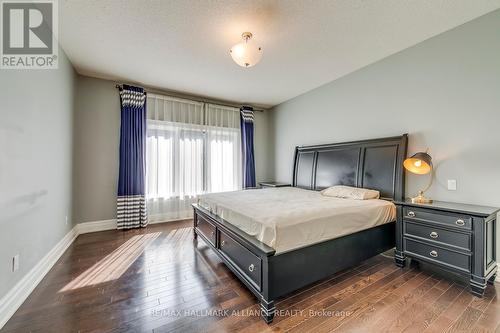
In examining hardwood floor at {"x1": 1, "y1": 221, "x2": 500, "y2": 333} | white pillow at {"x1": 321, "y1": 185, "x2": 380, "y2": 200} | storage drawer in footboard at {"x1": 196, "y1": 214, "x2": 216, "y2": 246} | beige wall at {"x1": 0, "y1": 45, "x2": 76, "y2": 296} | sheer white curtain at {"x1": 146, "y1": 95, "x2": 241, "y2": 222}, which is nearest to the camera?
hardwood floor at {"x1": 1, "y1": 221, "x2": 500, "y2": 333}

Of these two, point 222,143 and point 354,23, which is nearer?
point 354,23

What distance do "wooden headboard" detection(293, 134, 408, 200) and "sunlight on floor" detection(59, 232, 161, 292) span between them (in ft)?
10.4

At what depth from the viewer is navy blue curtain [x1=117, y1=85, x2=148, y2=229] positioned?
3.87 meters

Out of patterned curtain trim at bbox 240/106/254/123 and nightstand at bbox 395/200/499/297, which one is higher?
patterned curtain trim at bbox 240/106/254/123

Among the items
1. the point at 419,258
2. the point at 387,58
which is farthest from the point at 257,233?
the point at 387,58

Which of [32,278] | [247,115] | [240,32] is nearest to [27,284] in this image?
[32,278]

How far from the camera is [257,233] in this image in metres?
1.90

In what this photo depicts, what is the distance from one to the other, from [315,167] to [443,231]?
7.16 feet

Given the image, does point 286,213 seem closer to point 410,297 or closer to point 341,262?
point 341,262

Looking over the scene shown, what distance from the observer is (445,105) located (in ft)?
8.28

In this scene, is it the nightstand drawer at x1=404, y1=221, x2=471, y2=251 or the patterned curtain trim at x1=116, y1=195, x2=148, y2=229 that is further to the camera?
the patterned curtain trim at x1=116, y1=195, x2=148, y2=229

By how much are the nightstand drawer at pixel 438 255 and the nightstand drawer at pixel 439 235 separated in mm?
80

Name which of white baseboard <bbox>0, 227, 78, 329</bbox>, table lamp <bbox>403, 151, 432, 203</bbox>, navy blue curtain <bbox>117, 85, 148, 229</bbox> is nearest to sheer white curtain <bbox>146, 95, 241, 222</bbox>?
navy blue curtain <bbox>117, 85, 148, 229</bbox>

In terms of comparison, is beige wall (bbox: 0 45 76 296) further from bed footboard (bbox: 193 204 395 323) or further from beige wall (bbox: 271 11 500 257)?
beige wall (bbox: 271 11 500 257)
